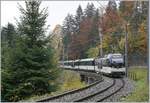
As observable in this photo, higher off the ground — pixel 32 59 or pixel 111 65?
pixel 32 59

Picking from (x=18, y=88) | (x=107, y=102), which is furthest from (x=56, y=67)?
(x=107, y=102)

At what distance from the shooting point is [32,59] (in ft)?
79.8

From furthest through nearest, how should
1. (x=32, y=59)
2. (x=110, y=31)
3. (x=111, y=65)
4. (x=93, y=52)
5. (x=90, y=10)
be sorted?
(x=93, y=52)
(x=90, y=10)
(x=110, y=31)
(x=111, y=65)
(x=32, y=59)

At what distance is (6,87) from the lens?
922 inches

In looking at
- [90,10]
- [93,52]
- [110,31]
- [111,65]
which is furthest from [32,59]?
[93,52]

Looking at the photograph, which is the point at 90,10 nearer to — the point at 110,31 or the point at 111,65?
the point at 110,31

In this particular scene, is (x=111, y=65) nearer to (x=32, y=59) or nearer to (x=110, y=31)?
(x=110, y=31)

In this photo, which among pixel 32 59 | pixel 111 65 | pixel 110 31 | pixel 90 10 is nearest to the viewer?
pixel 32 59

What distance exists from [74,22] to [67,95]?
64.4 metres

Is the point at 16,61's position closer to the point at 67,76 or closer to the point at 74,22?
the point at 67,76

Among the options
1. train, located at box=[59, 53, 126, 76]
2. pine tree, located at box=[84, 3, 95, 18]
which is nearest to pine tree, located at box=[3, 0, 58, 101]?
train, located at box=[59, 53, 126, 76]

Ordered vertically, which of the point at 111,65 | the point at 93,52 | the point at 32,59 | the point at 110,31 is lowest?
the point at 111,65

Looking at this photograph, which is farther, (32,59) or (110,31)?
(110,31)

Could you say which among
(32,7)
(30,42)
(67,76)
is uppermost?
(32,7)
